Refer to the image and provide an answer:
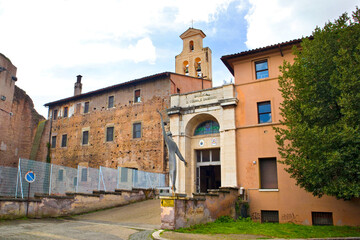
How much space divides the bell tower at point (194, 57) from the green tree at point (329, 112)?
16.4 m

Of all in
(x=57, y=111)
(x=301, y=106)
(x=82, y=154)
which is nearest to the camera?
(x=301, y=106)

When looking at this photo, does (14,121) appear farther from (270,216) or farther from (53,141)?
(270,216)

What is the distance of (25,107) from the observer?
1121 inches

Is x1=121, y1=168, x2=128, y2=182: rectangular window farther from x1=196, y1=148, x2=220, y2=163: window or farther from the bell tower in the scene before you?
the bell tower

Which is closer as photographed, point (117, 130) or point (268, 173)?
point (268, 173)

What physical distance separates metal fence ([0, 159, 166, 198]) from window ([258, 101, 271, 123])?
866 centimetres

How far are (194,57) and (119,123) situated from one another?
9945mm

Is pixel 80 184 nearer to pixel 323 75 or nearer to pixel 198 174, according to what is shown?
pixel 198 174

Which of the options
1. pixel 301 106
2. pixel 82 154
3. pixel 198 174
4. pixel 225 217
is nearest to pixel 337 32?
pixel 301 106

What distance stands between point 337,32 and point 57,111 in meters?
27.6

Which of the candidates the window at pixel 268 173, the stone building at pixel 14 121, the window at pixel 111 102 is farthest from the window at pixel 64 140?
the window at pixel 268 173

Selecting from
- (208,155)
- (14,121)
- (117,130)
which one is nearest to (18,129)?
(14,121)

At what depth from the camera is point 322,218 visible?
14453 millimetres

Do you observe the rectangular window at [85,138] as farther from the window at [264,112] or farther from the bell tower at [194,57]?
the window at [264,112]
